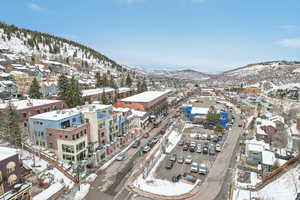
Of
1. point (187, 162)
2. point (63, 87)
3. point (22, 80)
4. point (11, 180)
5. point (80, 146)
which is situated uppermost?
point (22, 80)

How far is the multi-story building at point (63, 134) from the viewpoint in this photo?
106ft

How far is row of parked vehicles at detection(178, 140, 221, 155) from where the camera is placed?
131 ft

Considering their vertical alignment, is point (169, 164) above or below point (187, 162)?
above

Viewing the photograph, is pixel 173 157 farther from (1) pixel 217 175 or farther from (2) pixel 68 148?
(2) pixel 68 148

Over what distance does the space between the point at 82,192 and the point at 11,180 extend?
29.8ft

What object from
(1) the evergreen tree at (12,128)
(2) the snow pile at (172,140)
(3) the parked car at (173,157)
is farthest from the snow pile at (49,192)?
(2) the snow pile at (172,140)

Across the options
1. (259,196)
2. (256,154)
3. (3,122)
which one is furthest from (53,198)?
(256,154)

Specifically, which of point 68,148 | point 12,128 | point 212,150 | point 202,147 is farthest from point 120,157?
point 12,128

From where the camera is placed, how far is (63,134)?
32438mm

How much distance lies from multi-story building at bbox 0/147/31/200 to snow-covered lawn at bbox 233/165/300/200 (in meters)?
27.8

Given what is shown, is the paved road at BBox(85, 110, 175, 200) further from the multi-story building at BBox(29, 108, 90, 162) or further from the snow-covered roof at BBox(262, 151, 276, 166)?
the snow-covered roof at BBox(262, 151, 276, 166)

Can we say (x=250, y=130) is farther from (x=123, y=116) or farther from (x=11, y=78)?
(x=11, y=78)

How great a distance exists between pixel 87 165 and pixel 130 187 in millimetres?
9939

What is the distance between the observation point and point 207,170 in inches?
1268
